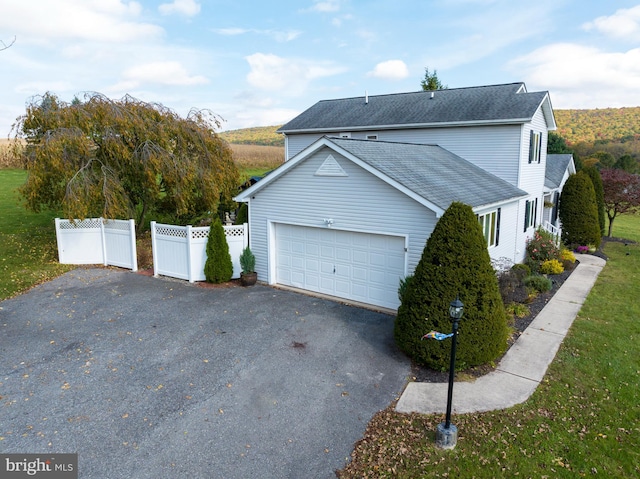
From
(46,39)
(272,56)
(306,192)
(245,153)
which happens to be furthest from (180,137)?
(245,153)

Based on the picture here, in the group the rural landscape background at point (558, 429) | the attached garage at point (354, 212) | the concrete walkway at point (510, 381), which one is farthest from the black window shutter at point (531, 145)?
the concrete walkway at point (510, 381)

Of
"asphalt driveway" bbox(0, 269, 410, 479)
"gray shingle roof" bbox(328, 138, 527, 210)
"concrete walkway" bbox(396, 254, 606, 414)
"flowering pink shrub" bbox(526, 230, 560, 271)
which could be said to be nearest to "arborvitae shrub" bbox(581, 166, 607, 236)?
"flowering pink shrub" bbox(526, 230, 560, 271)

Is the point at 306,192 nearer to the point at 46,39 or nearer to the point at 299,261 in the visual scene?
the point at 299,261

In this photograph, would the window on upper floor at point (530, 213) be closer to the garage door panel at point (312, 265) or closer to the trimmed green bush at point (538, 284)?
the trimmed green bush at point (538, 284)

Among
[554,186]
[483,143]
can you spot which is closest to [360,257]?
[483,143]

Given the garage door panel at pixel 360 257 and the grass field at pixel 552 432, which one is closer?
the grass field at pixel 552 432

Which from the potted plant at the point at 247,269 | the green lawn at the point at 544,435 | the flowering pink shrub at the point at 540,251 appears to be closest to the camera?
the green lawn at the point at 544,435

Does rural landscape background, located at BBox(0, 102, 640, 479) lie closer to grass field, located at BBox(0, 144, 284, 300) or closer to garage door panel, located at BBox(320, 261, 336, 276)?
grass field, located at BBox(0, 144, 284, 300)
